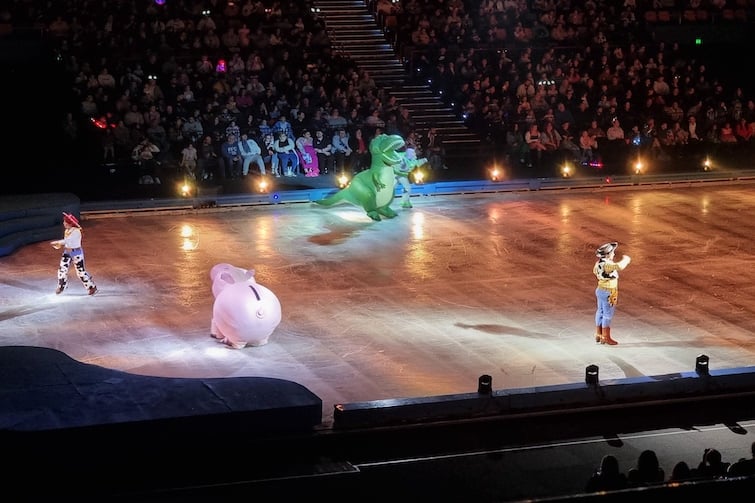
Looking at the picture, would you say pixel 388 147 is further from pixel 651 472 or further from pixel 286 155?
pixel 651 472

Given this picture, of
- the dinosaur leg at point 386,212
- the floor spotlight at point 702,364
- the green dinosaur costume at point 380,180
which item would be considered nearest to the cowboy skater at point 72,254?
the green dinosaur costume at point 380,180

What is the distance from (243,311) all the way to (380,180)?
928 centimetres

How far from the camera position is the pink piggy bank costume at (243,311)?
13.6 metres

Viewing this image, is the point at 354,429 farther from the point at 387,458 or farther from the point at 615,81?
the point at 615,81

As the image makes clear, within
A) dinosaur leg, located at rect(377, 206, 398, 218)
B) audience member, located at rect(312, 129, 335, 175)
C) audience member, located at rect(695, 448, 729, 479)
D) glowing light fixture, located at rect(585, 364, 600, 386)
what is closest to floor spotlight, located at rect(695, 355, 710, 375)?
glowing light fixture, located at rect(585, 364, 600, 386)

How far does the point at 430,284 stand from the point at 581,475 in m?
7.26

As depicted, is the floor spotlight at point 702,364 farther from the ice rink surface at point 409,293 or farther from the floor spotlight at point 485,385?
the floor spotlight at point 485,385

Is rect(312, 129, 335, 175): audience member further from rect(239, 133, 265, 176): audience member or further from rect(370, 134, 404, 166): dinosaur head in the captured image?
rect(370, 134, 404, 166): dinosaur head

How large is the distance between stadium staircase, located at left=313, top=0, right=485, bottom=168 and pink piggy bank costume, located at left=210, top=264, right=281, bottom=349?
1423cm

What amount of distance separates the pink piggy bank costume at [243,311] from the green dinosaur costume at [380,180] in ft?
28.6

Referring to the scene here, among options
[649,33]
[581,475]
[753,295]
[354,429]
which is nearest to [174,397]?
[354,429]

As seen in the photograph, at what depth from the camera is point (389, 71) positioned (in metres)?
31.4

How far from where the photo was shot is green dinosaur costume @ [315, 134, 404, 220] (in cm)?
2238

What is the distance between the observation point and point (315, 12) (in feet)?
105
